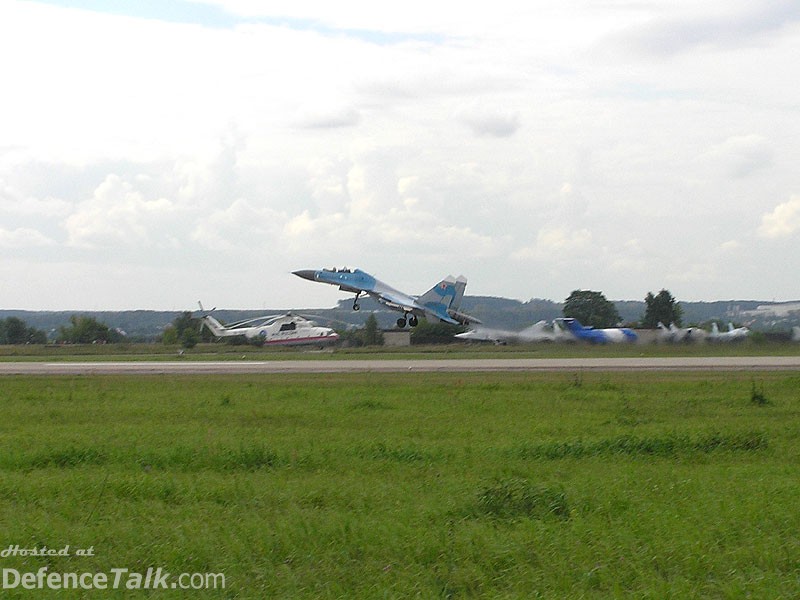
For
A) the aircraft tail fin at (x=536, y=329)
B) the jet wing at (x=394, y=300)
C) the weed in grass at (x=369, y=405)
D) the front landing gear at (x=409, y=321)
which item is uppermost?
the jet wing at (x=394, y=300)

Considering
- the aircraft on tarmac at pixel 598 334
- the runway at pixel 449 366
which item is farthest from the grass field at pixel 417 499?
the aircraft on tarmac at pixel 598 334

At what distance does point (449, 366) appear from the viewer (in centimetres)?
4422

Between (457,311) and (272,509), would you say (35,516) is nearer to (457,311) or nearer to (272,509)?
(272,509)

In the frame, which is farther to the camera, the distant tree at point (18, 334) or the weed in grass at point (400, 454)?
the distant tree at point (18, 334)

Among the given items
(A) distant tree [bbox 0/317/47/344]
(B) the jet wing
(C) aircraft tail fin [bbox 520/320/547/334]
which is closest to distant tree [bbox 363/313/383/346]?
(B) the jet wing

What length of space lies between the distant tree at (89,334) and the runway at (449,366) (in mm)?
41682

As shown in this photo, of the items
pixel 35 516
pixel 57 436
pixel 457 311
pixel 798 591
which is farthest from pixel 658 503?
pixel 457 311

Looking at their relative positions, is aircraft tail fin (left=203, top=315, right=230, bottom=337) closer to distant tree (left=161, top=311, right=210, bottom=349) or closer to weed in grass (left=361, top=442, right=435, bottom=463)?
distant tree (left=161, top=311, right=210, bottom=349)

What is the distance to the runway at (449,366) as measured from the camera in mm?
41344

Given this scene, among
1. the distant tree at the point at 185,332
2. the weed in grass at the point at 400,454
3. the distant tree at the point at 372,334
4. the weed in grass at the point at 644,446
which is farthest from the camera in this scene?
the distant tree at the point at 185,332

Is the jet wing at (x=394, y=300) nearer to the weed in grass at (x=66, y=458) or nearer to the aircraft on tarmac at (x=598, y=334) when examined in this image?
the aircraft on tarmac at (x=598, y=334)

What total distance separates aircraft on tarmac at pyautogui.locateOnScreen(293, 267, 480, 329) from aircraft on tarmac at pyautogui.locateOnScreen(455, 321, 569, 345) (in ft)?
3.59

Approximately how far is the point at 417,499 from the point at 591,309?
63.0m

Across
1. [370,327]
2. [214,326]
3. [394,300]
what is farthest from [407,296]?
[214,326]
